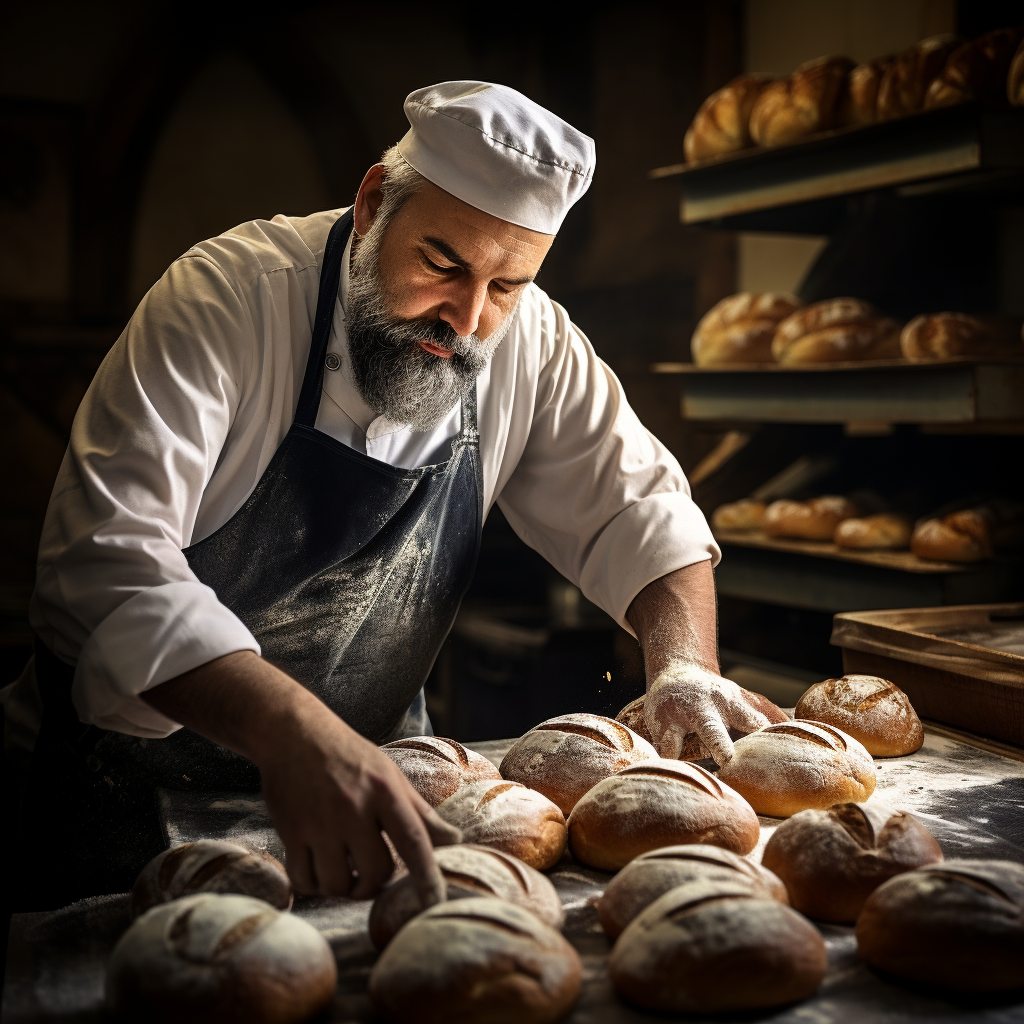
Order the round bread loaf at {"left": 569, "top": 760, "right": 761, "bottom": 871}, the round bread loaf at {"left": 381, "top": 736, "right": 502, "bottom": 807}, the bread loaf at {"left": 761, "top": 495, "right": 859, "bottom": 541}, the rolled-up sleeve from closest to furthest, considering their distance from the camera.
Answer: the round bread loaf at {"left": 569, "top": 760, "right": 761, "bottom": 871} → the round bread loaf at {"left": 381, "top": 736, "right": 502, "bottom": 807} → the rolled-up sleeve → the bread loaf at {"left": 761, "top": 495, "right": 859, "bottom": 541}

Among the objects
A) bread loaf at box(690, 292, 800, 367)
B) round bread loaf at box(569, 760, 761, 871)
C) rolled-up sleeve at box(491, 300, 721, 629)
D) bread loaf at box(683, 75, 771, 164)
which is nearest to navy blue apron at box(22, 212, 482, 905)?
rolled-up sleeve at box(491, 300, 721, 629)

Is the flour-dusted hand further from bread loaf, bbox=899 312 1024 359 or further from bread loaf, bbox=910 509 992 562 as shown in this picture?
bread loaf, bbox=899 312 1024 359

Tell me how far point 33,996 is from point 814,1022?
29.0 inches

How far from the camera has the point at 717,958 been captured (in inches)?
39.9

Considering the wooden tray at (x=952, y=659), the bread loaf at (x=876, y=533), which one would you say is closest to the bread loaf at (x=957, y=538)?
the bread loaf at (x=876, y=533)

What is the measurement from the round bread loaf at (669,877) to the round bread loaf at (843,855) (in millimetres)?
39

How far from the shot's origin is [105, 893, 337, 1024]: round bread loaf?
98 cm

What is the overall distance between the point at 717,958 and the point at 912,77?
265 centimetres

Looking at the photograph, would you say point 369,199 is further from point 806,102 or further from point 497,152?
point 806,102

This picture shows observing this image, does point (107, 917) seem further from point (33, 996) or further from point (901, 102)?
point (901, 102)

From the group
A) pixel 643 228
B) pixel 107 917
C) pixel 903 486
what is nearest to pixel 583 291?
pixel 643 228

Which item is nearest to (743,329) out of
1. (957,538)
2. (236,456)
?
(957,538)

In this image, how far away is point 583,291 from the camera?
5090 mm

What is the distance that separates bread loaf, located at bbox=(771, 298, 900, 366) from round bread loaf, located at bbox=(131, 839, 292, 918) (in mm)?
2427
